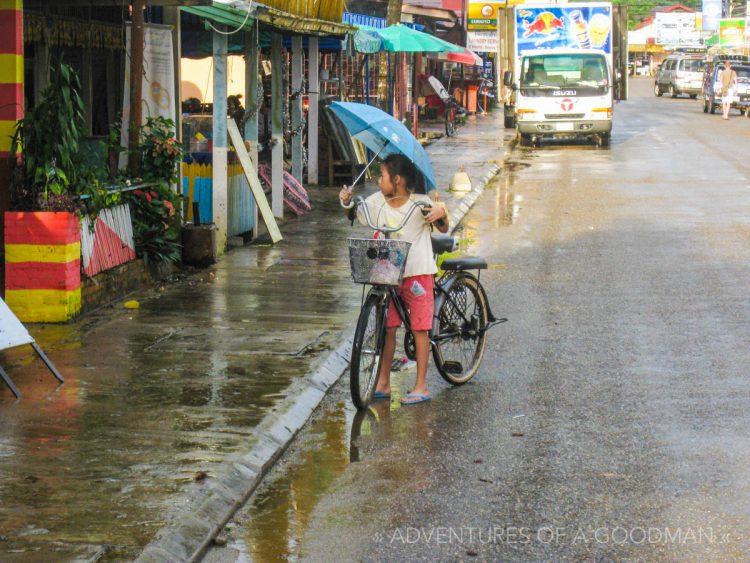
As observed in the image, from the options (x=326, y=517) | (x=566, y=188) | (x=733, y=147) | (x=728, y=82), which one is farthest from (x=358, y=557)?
(x=728, y=82)

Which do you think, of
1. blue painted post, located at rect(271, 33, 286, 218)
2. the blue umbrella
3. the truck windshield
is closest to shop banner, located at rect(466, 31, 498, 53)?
the truck windshield

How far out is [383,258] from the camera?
7723 mm

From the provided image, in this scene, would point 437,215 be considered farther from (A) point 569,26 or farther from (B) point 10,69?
(A) point 569,26

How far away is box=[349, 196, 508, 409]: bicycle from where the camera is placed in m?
7.72

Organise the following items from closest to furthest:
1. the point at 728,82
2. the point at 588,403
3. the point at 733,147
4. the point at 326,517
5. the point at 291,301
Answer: the point at 326,517 < the point at 588,403 < the point at 291,301 < the point at 733,147 < the point at 728,82

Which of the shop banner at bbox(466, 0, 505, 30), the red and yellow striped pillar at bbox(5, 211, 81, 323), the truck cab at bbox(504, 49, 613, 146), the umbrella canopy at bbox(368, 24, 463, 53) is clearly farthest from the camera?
the shop banner at bbox(466, 0, 505, 30)

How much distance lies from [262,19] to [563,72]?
19121 millimetres

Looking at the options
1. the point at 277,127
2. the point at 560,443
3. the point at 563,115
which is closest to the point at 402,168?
the point at 560,443

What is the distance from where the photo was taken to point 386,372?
8273mm

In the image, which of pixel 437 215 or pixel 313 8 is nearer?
pixel 437 215

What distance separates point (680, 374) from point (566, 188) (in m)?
13.9

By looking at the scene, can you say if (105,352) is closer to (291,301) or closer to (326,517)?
(291,301)

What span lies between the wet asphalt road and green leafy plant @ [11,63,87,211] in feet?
10.1

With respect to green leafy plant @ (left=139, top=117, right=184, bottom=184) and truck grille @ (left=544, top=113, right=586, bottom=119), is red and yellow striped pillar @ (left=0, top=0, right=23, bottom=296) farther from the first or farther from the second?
truck grille @ (left=544, top=113, right=586, bottom=119)
